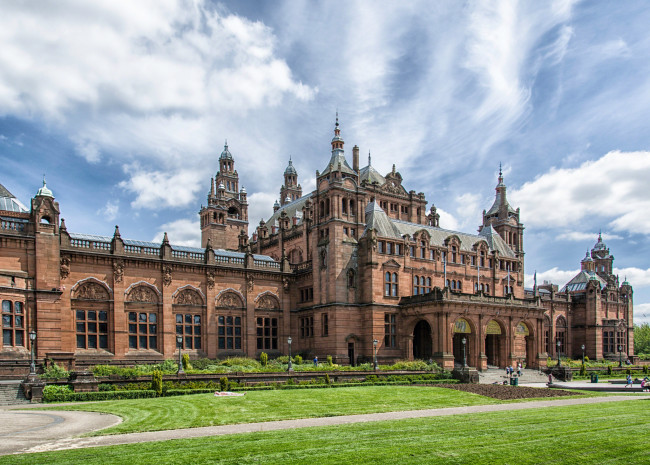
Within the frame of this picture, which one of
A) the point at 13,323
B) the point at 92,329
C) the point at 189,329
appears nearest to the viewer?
the point at 13,323

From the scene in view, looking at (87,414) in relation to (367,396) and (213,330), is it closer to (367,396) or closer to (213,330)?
(367,396)

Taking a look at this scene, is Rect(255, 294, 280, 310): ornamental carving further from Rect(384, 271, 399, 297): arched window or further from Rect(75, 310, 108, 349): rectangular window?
Rect(75, 310, 108, 349): rectangular window

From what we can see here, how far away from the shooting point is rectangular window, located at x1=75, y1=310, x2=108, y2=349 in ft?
163

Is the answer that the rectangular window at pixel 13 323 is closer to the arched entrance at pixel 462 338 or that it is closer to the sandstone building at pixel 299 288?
the sandstone building at pixel 299 288

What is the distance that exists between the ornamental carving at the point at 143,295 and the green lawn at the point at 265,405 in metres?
22.0

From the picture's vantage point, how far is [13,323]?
141 feet

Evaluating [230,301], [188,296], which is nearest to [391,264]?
[230,301]

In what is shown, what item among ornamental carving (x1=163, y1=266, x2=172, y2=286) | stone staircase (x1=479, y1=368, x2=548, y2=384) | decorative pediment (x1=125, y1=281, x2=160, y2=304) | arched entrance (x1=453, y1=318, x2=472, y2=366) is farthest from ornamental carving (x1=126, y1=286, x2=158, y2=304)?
stone staircase (x1=479, y1=368, x2=548, y2=384)

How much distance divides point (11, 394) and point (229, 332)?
26815 mm

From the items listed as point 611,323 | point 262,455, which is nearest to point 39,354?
point 262,455

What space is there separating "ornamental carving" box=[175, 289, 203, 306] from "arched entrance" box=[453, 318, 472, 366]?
2611cm

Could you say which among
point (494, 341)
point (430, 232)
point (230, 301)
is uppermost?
point (430, 232)

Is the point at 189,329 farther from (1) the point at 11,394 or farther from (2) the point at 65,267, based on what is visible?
(1) the point at 11,394

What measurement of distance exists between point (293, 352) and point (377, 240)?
15360 mm
